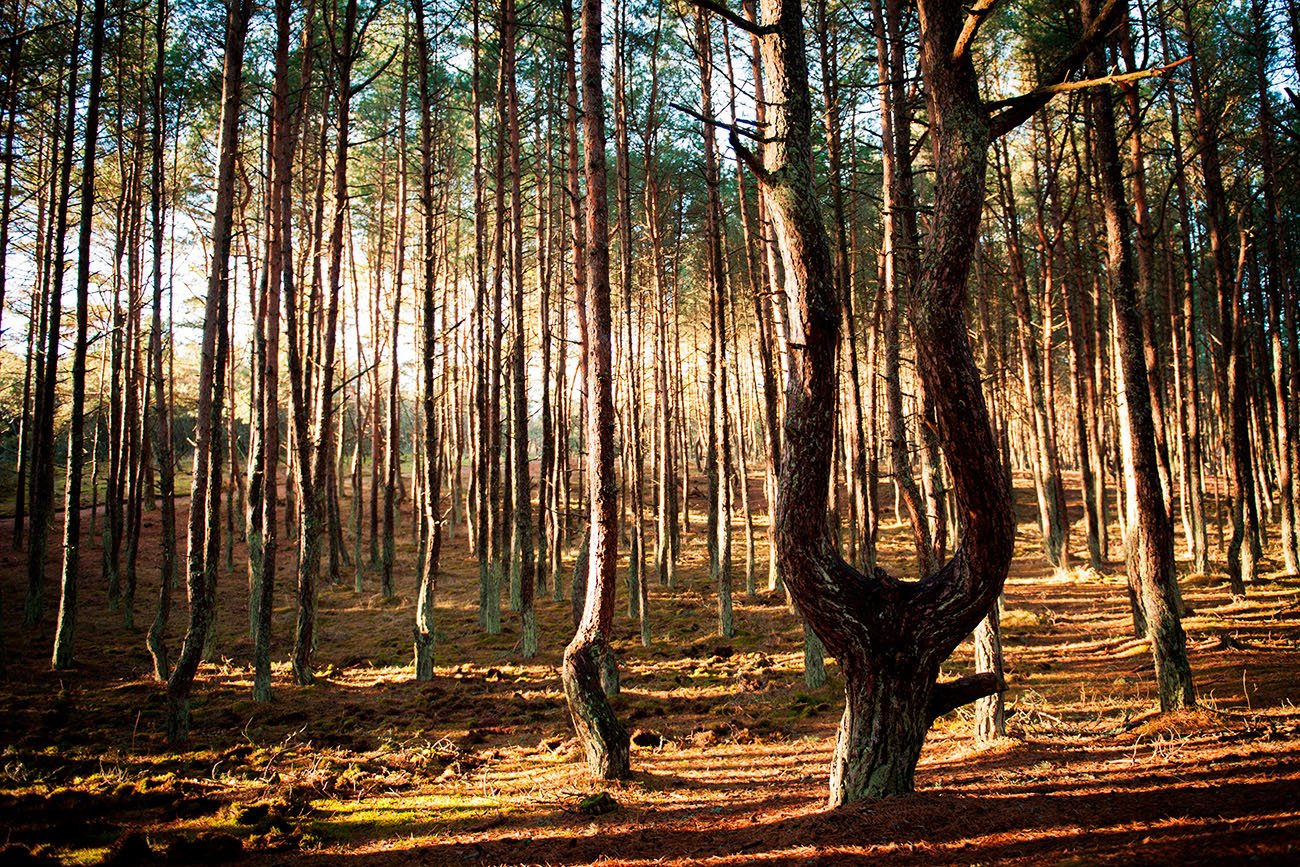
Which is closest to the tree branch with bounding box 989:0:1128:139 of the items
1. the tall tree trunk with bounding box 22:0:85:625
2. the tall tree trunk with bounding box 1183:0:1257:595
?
the tall tree trunk with bounding box 1183:0:1257:595

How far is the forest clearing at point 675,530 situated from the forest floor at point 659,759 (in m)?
0.06

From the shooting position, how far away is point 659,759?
24.3 ft

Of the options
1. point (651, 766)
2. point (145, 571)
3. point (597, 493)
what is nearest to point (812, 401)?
point (597, 493)

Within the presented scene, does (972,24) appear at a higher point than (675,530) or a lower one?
higher

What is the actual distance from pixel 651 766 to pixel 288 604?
Answer: 1477 cm

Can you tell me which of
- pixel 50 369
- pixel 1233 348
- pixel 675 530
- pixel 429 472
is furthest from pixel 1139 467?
pixel 50 369

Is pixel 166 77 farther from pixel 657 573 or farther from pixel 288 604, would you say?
→ pixel 657 573

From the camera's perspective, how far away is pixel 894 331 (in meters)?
8.02

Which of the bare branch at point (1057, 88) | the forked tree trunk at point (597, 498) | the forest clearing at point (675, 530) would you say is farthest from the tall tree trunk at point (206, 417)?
the bare branch at point (1057, 88)

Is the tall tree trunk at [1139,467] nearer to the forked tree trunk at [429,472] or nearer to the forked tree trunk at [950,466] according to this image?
the forked tree trunk at [950,466]

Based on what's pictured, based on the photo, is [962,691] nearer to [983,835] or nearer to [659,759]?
[983,835]

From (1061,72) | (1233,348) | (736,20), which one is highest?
(736,20)

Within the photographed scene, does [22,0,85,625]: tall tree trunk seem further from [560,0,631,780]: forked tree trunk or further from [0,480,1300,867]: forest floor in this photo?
[560,0,631,780]: forked tree trunk

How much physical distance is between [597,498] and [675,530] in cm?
1157
